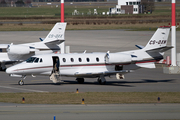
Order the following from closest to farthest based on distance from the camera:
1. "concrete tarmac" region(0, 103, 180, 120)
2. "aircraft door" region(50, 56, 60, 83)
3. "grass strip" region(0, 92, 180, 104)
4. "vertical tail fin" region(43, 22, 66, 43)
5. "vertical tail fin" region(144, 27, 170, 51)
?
"concrete tarmac" region(0, 103, 180, 120), "grass strip" region(0, 92, 180, 104), "aircraft door" region(50, 56, 60, 83), "vertical tail fin" region(144, 27, 170, 51), "vertical tail fin" region(43, 22, 66, 43)

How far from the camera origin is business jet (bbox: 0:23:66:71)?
39.3m

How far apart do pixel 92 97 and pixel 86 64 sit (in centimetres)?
720

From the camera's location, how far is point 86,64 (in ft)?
103

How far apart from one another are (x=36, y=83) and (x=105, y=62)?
6382mm

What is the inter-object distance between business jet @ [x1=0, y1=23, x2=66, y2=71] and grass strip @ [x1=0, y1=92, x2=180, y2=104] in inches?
552

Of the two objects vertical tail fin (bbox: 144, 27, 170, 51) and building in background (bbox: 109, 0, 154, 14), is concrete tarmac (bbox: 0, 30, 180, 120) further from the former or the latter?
building in background (bbox: 109, 0, 154, 14)

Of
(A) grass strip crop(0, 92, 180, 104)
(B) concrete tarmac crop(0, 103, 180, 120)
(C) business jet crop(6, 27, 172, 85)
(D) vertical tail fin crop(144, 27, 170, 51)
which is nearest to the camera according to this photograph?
(B) concrete tarmac crop(0, 103, 180, 120)

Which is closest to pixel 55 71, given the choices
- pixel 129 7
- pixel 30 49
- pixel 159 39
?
pixel 30 49

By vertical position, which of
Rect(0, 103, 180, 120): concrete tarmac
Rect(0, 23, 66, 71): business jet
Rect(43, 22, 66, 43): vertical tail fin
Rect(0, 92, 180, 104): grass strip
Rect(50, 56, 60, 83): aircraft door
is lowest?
Rect(0, 92, 180, 104): grass strip

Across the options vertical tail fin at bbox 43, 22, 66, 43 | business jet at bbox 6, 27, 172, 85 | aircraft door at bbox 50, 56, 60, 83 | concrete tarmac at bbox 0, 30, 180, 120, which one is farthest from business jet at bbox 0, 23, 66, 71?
aircraft door at bbox 50, 56, 60, 83

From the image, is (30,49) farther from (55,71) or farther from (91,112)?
(91,112)

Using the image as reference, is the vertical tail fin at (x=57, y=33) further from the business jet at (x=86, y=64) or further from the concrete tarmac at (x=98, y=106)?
the business jet at (x=86, y=64)

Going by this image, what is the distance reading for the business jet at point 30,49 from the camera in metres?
39.3

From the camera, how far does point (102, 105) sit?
71.1ft
